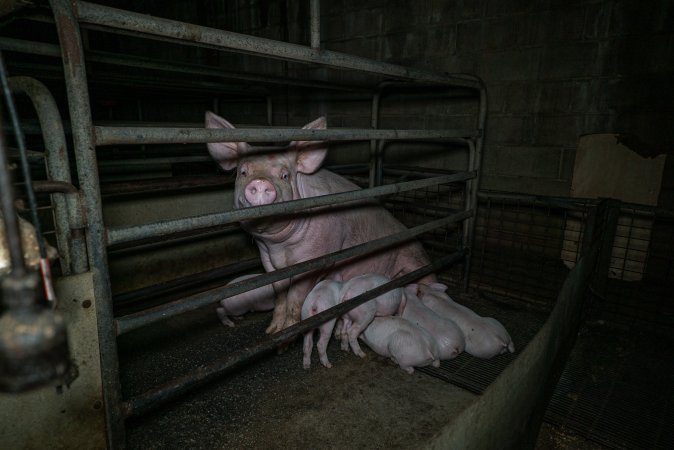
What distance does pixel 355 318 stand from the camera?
2.66 m

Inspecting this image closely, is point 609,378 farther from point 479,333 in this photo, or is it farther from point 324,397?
point 324,397

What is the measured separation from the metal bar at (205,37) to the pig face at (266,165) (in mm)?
597

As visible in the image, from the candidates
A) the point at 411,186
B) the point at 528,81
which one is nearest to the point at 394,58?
the point at 528,81

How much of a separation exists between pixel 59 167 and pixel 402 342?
6.25 ft

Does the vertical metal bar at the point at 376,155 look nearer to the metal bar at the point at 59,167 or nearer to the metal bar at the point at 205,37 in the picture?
the metal bar at the point at 205,37

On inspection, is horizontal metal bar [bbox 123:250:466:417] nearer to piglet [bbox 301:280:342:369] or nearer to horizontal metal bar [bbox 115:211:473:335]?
piglet [bbox 301:280:342:369]

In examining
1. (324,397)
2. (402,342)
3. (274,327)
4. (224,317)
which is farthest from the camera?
(224,317)

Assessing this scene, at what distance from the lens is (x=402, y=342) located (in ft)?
8.07

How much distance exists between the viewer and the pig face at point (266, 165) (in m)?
2.24

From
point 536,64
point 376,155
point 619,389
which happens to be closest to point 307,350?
point 619,389

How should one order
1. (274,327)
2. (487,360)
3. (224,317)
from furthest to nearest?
(224,317) → (274,327) → (487,360)

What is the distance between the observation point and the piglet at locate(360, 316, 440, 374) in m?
2.45

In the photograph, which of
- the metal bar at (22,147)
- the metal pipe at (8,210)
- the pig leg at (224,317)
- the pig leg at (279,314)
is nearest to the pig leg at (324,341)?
the pig leg at (279,314)

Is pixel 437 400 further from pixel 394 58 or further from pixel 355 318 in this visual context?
pixel 394 58
